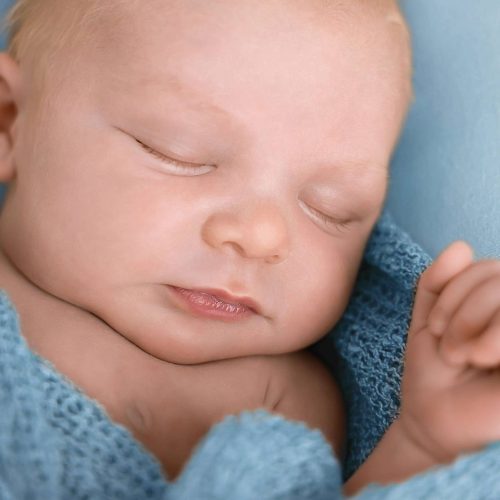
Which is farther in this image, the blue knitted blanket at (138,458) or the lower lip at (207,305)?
the lower lip at (207,305)

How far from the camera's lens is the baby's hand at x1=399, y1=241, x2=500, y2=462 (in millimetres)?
932

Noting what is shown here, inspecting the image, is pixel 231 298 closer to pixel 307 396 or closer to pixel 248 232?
pixel 248 232

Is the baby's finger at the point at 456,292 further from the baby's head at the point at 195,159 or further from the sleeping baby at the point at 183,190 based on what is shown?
the baby's head at the point at 195,159

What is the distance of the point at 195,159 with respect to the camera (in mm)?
1171

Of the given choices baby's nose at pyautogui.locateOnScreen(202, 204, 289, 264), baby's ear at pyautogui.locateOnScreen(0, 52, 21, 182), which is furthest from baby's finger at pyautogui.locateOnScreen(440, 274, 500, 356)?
baby's ear at pyautogui.locateOnScreen(0, 52, 21, 182)

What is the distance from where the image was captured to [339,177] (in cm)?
126

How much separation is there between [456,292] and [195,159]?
0.39 m

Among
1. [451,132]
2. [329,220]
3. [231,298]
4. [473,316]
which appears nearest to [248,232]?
[231,298]

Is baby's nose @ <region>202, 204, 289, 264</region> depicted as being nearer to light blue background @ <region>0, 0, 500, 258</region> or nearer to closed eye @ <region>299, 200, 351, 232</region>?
closed eye @ <region>299, 200, 351, 232</region>

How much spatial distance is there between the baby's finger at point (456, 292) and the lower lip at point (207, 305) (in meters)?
0.30

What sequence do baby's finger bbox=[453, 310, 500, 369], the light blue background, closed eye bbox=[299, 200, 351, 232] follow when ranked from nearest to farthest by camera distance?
baby's finger bbox=[453, 310, 500, 369] < closed eye bbox=[299, 200, 351, 232] < the light blue background

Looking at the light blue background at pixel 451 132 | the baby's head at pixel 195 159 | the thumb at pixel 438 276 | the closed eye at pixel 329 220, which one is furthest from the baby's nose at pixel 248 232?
the light blue background at pixel 451 132

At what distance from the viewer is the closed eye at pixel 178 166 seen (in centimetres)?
118

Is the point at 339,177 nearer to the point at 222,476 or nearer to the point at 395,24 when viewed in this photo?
the point at 395,24
